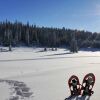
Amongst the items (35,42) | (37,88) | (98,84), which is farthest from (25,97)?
(35,42)

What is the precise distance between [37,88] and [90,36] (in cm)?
14212

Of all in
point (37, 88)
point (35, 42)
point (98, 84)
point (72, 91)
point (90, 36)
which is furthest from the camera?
point (90, 36)

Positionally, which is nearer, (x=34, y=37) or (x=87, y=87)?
(x=87, y=87)

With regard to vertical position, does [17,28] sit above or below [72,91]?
above

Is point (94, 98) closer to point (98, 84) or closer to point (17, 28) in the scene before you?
point (98, 84)

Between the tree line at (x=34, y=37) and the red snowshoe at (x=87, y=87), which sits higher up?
the tree line at (x=34, y=37)

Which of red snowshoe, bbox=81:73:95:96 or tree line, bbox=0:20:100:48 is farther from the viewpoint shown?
tree line, bbox=0:20:100:48

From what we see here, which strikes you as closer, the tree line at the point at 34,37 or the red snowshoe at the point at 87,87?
the red snowshoe at the point at 87,87

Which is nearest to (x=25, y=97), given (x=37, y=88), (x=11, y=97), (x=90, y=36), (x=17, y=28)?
(x=11, y=97)

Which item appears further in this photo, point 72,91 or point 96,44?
Answer: point 96,44

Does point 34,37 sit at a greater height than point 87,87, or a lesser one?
Answer: greater

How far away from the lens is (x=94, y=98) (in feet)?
42.9

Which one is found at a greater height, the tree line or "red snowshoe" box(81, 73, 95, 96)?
the tree line

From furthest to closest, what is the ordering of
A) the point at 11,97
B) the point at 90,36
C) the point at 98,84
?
the point at 90,36
the point at 98,84
the point at 11,97
